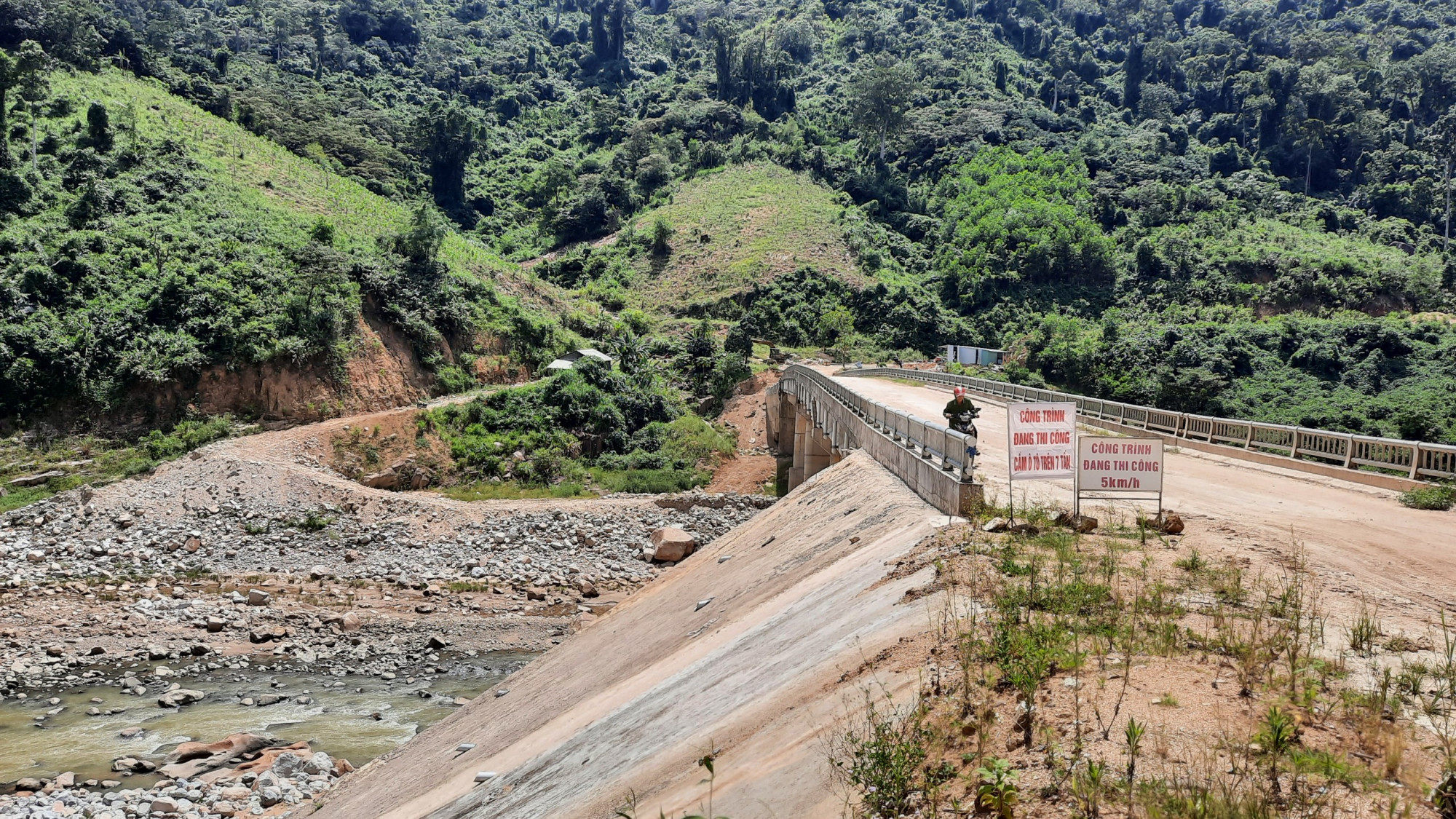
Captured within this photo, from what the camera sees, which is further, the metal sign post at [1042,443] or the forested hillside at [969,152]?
the forested hillside at [969,152]

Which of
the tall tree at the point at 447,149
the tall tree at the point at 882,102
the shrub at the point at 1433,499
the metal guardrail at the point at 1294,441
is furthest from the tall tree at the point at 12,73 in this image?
the tall tree at the point at 882,102

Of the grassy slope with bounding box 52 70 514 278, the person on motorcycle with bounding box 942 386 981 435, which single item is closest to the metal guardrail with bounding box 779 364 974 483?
the person on motorcycle with bounding box 942 386 981 435

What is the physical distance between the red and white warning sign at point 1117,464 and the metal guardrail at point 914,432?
1821mm

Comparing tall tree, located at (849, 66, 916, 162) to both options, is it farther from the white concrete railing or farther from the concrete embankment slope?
the concrete embankment slope

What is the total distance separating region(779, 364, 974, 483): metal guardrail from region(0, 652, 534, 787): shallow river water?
10.9m

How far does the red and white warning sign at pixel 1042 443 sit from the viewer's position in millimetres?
14680

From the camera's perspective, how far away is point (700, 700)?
11.3 meters

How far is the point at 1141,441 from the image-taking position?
14.5 meters

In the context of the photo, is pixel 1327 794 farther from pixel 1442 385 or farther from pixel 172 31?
pixel 172 31

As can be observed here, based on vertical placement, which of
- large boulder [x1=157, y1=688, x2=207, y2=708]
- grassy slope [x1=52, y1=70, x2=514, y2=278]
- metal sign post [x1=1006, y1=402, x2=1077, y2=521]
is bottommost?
large boulder [x1=157, y1=688, x2=207, y2=708]

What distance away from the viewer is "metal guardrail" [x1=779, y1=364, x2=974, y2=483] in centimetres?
1612

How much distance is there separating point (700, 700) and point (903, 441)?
36.0 ft

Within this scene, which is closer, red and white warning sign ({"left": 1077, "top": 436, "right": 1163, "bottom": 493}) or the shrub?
red and white warning sign ({"left": 1077, "top": 436, "right": 1163, "bottom": 493})

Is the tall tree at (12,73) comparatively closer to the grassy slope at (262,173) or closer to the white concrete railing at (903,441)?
the grassy slope at (262,173)
